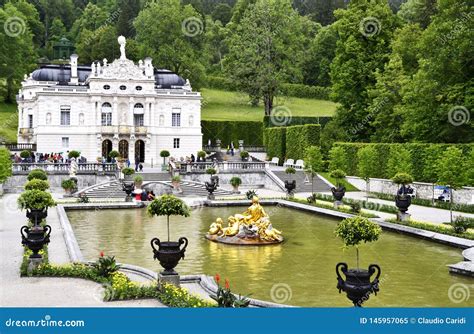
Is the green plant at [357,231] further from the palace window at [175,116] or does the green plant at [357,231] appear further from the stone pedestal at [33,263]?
the palace window at [175,116]

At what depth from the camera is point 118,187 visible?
151ft

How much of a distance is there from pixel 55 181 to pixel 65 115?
51.3ft

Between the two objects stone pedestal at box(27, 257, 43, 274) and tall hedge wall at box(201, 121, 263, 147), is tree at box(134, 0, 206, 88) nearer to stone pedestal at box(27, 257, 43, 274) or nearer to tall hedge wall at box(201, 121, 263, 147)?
tall hedge wall at box(201, 121, 263, 147)

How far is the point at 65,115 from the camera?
62906 millimetres

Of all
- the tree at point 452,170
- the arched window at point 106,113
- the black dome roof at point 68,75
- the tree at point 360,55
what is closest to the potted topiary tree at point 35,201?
the tree at point 452,170

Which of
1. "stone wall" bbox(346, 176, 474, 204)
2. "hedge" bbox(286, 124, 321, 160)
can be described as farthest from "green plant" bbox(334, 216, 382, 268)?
"hedge" bbox(286, 124, 321, 160)

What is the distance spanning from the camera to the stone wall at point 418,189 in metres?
35.4

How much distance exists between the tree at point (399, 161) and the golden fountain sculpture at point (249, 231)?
17843 millimetres

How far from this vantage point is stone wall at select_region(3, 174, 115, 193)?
155 feet

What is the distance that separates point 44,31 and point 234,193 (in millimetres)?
83187

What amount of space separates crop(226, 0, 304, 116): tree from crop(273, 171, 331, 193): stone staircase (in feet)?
79.7

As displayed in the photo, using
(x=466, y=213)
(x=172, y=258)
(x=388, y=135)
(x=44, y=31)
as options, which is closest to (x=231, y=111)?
(x=388, y=135)

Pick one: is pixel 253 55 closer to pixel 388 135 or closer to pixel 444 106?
pixel 388 135

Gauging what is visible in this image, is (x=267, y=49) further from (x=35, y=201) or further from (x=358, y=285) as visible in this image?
(x=358, y=285)
